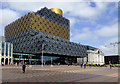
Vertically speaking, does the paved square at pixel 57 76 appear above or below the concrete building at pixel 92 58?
above

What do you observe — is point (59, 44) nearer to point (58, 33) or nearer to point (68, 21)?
point (58, 33)

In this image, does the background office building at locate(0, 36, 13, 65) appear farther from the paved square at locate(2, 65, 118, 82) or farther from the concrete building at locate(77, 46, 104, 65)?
the concrete building at locate(77, 46, 104, 65)

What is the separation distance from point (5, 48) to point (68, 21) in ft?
252

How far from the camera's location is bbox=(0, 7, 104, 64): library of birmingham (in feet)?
269

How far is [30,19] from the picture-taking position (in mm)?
95562

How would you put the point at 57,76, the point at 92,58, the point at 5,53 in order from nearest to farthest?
the point at 57,76 < the point at 5,53 < the point at 92,58

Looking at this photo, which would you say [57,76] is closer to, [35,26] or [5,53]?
[5,53]

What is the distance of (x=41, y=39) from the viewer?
7925cm

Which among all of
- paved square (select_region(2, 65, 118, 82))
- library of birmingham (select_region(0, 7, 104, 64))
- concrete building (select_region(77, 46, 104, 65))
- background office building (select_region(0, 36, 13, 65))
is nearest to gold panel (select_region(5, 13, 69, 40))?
library of birmingham (select_region(0, 7, 104, 64))

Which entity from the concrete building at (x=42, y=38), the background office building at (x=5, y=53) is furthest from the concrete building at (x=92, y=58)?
the background office building at (x=5, y=53)

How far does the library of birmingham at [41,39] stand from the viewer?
82125mm

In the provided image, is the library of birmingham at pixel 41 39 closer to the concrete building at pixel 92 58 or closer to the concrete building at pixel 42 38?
the concrete building at pixel 42 38

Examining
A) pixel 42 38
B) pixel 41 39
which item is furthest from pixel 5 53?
pixel 42 38

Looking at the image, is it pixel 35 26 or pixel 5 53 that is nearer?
pixel 5 53
